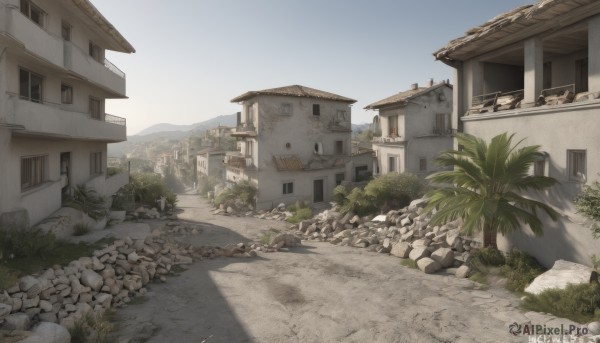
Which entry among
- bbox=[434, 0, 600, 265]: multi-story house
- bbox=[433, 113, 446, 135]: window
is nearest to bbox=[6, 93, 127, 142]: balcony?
bbox=[434, 0, 600, 265]: multi-story house

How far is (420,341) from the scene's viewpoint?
7.89 metres

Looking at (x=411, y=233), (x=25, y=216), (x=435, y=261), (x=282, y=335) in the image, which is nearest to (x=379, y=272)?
(x=435, y=261)

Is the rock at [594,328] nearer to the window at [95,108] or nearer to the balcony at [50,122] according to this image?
the balcony at [50,122]

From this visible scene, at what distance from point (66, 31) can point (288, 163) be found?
1885 cm

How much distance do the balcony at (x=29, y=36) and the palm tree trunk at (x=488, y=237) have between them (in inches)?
677

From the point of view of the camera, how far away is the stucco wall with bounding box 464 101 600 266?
32.5ft

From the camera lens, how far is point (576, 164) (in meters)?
10.6

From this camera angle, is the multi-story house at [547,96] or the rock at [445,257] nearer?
the multi-story house at [547,96]

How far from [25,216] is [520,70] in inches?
839

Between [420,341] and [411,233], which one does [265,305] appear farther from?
[411,233]

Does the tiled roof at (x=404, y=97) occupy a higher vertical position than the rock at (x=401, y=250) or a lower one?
higher

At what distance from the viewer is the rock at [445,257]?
42.4ft

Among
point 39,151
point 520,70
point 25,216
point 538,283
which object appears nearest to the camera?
point 538,283

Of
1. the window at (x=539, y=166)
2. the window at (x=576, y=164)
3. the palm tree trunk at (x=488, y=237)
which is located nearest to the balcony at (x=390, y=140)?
the palm tree trunk at (x=488, y=237)
